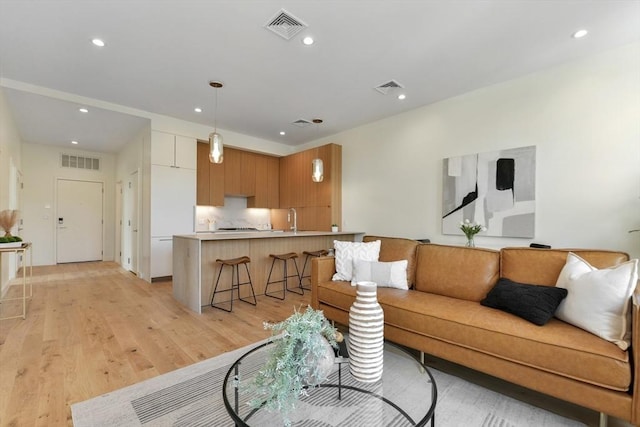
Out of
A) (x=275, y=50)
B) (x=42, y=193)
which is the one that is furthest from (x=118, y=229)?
(x=275, y=50)

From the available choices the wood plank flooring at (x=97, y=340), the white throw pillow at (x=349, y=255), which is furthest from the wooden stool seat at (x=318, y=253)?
the white throw pillow at (x=349, y=255)

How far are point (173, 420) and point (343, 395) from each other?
1005mm

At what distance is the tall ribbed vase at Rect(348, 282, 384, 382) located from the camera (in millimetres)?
1437

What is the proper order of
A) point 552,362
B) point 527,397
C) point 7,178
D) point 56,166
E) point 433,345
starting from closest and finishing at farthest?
point 552,362 → point 527,397 → point 433,345 → point 7,178 → point 56,166

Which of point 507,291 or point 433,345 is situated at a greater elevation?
point 507,291

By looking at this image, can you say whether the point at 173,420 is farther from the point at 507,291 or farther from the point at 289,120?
the point at 289,120

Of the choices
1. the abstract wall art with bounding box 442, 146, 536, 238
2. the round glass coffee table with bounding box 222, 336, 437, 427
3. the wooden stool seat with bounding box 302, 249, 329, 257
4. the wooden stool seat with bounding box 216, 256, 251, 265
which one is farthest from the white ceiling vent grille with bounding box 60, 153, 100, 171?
the abstract wall art with bounding box 442, 146, 536, 238

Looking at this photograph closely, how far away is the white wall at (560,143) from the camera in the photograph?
2.97 meters

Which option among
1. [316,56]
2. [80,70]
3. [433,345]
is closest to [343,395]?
[433,345]

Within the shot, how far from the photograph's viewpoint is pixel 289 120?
5297 mm

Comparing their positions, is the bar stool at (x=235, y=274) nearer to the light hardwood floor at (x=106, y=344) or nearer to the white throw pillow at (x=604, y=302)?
the light hardwood floor at (x=106, y=344)

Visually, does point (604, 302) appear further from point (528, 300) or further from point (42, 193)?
point (42, 193)

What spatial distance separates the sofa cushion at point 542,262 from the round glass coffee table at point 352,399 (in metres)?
1.38

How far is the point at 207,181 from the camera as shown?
19.5 ft
